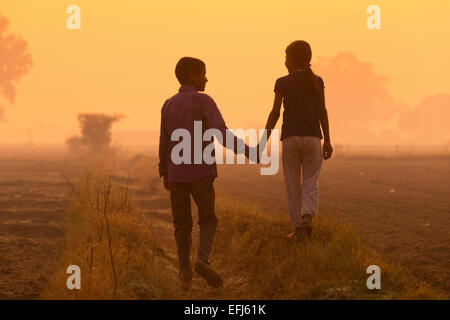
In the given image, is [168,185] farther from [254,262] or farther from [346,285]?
[346,285]

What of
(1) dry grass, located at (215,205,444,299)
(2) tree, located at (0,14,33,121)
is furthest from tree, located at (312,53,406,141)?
(1) dry grass, located at (215,205,444,299)

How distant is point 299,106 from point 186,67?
1.34 meters

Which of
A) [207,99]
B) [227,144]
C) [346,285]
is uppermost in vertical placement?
[207,99]

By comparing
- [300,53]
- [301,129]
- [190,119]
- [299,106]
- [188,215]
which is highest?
[300,53]

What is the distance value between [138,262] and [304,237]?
1.92 meters

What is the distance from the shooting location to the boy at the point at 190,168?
14.1ft

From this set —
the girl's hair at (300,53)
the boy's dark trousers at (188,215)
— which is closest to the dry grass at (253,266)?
the boy's dark trousers at (188,215)

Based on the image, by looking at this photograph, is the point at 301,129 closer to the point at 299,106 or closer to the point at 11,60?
the point at 299,106

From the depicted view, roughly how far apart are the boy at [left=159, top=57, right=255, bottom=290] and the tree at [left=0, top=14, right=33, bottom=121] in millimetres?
57083

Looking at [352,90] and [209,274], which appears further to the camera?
[352,90]

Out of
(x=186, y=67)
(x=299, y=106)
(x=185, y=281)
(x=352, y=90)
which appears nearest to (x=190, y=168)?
(x=186, y=67)

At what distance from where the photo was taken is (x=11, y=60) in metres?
53.5

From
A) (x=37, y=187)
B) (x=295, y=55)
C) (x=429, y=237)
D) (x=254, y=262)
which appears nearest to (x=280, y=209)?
(x=429, y=237)

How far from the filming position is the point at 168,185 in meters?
4.57
